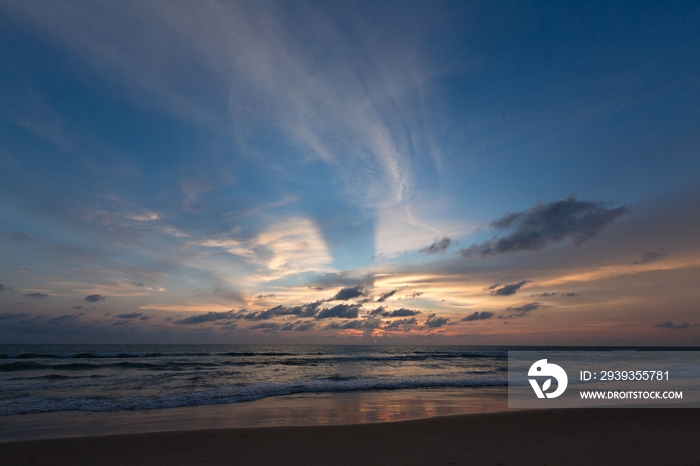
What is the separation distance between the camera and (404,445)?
8.67m

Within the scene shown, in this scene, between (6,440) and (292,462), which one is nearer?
(292,462)

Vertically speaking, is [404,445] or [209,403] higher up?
[404,445]

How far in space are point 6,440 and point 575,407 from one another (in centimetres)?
1832

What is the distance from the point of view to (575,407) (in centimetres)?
1405

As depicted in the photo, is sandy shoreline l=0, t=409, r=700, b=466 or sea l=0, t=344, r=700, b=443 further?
sea l=0, t=344, r=700, b=443

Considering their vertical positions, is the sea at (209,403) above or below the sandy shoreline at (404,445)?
below

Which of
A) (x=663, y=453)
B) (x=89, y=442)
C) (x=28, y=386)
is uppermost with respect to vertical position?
(x=663, y=453)

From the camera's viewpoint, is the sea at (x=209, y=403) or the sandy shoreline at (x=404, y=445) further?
the sea at (x=209, y=403)

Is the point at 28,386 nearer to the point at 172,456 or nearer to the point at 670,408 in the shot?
the point at 172,456

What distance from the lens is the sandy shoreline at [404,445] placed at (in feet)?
25.3

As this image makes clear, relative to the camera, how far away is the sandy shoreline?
7719 millimetres

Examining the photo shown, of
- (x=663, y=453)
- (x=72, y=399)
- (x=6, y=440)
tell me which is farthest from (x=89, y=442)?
(x=663, y=453)

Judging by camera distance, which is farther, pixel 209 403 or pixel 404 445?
pixel 209 403

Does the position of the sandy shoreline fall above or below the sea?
Result: above
